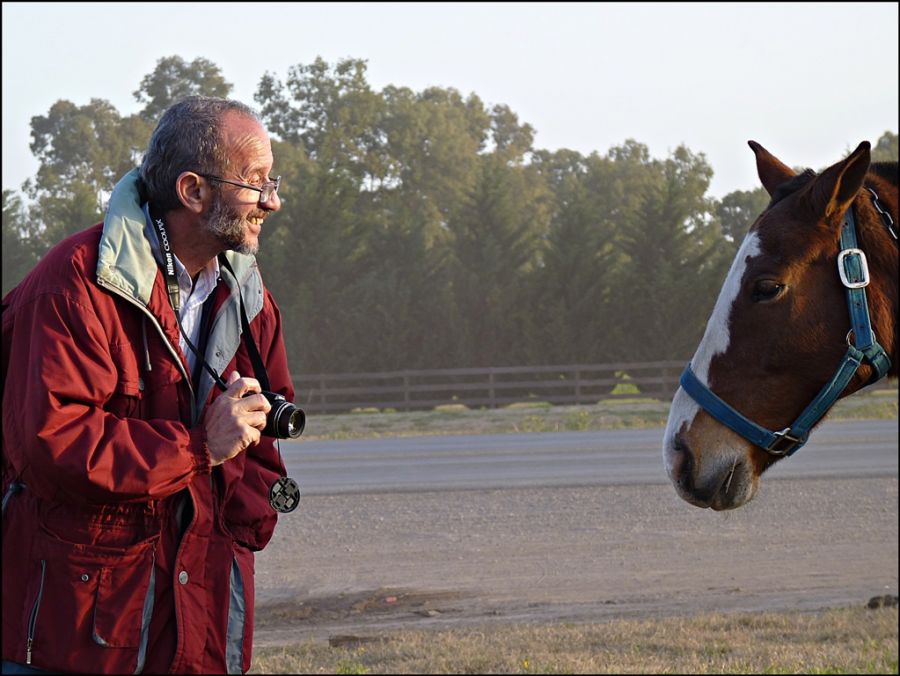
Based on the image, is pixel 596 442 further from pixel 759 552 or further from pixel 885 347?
pixel 885 347

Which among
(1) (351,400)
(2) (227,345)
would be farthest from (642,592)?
(1) (351,400)

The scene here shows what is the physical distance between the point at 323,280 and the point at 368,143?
739 centimetres

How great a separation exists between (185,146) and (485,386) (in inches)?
830

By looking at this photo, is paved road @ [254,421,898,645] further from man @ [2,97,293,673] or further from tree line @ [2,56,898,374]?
tree line @ [2,56,898,374]

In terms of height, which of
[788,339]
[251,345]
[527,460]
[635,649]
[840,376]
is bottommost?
[527,460]

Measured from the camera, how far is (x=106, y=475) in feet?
7.84

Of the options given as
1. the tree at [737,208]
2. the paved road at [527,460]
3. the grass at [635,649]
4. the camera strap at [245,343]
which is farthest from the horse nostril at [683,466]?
the tree at [737,208]

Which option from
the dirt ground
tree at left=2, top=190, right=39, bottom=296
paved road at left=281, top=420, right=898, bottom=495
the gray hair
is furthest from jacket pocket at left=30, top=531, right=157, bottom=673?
tree at left=2, top=190, right=39, bottom=296

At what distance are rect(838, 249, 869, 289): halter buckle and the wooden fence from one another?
67.3 feet

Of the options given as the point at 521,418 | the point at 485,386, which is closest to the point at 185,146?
the point at 521,418

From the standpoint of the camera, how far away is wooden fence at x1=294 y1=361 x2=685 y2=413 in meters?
23.9

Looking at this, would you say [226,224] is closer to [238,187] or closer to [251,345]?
[238,187]

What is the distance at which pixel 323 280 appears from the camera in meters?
25.0

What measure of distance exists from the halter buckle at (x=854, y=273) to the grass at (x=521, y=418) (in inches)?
614
